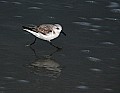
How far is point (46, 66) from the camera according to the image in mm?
10492

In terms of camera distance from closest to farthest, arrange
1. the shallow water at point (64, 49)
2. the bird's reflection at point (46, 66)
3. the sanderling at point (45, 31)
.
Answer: the shallow water at point (64, 49)
the bird's reflection at point (46, 66)
the sanderling at point (45, 31)

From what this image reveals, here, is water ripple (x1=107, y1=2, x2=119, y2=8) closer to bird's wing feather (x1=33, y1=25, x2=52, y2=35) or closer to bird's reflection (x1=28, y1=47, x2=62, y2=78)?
bird's wing feather (x1=33, y1=25, x2=52, y2=35)

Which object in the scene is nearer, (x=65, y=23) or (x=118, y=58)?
(x=118, y=58)

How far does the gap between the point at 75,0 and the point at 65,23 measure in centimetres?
236

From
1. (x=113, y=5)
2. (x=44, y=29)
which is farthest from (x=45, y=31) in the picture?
(x=113, y=5)

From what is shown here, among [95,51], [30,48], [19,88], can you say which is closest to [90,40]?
[95,51]

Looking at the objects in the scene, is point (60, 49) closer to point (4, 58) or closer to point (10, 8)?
point (4, 58)

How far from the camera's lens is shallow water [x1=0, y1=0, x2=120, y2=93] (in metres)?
9.62

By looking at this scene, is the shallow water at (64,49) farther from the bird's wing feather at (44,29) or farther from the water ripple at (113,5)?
the bird's wing feather at (44,29)

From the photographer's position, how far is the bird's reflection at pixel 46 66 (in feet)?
33.2

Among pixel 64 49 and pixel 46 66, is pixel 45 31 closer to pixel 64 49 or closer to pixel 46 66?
pixel 64 49

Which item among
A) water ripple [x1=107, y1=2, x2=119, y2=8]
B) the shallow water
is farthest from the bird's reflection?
water ripple [x1=107, y1=2, x2=119, y2=8]

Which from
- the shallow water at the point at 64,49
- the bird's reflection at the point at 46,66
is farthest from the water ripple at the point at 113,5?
the bird's reflection at the point at 46,66

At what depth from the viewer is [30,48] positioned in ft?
37.6
